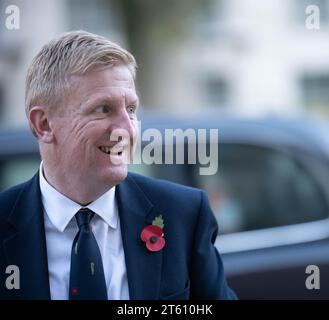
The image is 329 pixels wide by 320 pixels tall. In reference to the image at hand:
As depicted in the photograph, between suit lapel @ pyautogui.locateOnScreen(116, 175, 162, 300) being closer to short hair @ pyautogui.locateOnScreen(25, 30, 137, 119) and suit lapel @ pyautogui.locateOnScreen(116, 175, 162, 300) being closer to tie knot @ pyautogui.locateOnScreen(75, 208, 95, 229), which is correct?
tie knot @ pyautogui.locateOnScreen(75, 208, 95, 229)

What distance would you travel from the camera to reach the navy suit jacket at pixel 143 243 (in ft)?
6.17

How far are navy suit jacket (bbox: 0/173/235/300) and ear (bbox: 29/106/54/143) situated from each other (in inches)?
5.3

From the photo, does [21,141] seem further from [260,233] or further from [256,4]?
[256,4]

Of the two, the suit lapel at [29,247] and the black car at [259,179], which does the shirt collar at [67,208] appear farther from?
the black car at [259,179]

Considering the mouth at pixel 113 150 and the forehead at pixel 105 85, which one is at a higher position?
the forehead at pixel 105 85

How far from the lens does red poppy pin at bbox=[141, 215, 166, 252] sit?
6.31 feet

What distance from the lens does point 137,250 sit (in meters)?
1.90

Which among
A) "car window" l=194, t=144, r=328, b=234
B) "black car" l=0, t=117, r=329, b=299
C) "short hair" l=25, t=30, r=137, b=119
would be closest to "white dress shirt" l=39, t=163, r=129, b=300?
"short hair" l=25, t=30, r=137, b=119

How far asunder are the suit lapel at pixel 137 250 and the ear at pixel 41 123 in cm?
21

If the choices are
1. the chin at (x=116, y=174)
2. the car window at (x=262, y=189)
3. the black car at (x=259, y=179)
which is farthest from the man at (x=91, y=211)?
the car window at (x=262, y=189)

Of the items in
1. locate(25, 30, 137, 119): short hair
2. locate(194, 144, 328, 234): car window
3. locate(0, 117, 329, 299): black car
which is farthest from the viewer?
locate(194, 144, 328, 234): car window

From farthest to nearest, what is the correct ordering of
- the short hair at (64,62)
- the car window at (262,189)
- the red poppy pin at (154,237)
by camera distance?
the car window at (262,189), the red poppy pin at (154,237), the short hair at (64,62)

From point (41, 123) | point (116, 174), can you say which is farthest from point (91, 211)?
point (41, 123)

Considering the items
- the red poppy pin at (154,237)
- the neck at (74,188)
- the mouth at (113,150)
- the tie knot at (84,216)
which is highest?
the mouth at (113,150)
